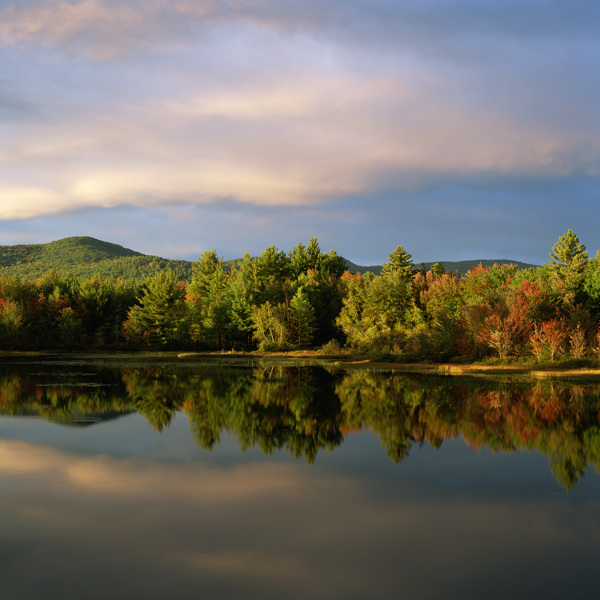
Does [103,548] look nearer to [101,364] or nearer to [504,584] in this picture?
[504,584]

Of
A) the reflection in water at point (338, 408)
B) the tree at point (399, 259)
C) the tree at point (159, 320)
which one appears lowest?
the reflection in water at point (338, 408)

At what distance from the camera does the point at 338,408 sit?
999 inches

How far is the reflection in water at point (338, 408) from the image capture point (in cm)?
1838

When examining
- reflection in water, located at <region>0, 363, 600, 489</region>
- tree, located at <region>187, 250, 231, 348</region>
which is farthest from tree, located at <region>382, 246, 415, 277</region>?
reflection in water, located at <region>0, 363, 600, 489</region>

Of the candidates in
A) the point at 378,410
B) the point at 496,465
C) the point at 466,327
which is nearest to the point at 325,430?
the point at 378,410

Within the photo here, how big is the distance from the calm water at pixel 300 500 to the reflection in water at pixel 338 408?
0.52ft

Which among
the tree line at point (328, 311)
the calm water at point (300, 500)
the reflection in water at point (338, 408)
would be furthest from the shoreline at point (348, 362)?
the calm water at point (300, 500)

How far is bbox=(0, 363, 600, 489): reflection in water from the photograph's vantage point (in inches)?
723

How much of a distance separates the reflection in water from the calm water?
16 cm

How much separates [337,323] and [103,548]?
177 feet

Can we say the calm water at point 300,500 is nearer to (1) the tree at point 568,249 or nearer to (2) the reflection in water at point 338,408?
(2) the reflection in water at point 338,408

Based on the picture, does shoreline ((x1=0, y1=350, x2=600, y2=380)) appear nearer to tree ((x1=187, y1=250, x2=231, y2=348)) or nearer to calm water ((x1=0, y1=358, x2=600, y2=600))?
tree ((x1=187, y1=250, x2=231, y2=348))

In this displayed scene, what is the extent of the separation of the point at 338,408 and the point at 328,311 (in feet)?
154

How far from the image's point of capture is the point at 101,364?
51.4m
